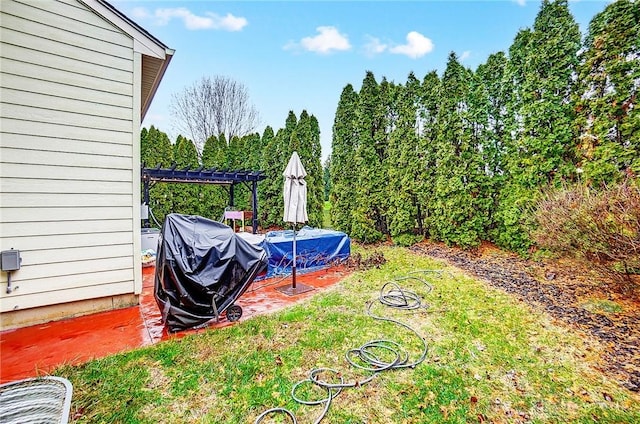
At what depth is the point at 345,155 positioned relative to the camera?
34.0ft

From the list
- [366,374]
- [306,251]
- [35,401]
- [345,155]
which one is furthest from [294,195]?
[345,155]

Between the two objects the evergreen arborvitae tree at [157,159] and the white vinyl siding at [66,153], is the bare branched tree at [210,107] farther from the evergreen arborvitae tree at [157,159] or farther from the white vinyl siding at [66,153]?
the white vinyl siding at [66,153]

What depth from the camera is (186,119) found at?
20.1 metres

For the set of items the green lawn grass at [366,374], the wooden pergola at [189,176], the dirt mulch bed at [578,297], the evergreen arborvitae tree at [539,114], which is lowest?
the green lawn grass at [366,374]

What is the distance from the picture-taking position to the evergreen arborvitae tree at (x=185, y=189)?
11680mm

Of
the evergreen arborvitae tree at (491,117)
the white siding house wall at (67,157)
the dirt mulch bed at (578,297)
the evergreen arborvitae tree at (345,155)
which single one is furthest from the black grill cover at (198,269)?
the evergreen arborvitae tree at (345,155)

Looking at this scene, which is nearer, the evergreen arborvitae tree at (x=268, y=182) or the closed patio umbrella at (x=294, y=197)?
the closed patio umbrella at (x=294, y=197)

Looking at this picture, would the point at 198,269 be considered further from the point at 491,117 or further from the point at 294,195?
the point at 491,117

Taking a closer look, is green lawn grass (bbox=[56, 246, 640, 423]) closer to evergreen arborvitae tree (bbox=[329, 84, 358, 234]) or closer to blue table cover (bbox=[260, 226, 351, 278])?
blue table cover (bbox=[260, 226, 351, 278])

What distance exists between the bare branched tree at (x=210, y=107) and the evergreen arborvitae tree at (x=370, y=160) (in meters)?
13.2

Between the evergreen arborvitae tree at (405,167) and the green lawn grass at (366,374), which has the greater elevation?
the evergreen arborvitae tree at (405,167)

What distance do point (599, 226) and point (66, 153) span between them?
22.7 ft

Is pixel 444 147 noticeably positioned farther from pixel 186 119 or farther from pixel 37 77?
pixel 186 119

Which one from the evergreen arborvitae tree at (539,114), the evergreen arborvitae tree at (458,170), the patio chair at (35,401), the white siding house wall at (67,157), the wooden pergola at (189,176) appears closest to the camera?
the patio chair at (35,401)
